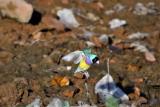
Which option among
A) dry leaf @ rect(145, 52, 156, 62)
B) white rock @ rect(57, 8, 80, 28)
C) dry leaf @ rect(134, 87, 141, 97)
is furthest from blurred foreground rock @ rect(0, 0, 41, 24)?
dry leaf @ rect(134, 87, 141, 97)

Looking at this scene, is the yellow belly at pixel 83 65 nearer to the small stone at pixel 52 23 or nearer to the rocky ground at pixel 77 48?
the rocky ground at pixel 77 48

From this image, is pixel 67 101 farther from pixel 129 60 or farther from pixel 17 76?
pixel 129 60

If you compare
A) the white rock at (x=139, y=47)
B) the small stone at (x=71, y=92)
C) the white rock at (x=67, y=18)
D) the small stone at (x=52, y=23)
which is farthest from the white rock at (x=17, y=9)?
the small stone at (x=71, y=92)

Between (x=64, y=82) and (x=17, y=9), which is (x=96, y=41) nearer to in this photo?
(x=17, y=9)

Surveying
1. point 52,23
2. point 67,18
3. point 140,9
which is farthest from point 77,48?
point 140,9

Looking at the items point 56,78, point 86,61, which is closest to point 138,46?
point 56,78
